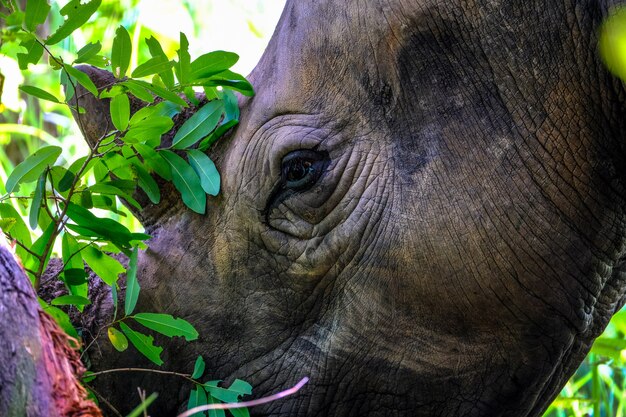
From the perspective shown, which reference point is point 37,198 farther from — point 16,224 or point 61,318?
point 61,318

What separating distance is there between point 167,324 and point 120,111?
2.02 feet

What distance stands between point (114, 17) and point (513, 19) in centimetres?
391

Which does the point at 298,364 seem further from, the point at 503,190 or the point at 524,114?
the point at 524,114

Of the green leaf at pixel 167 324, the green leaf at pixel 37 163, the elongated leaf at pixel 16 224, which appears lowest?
the green leaf at pixel 167 324

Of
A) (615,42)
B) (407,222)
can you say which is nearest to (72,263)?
(407,222)

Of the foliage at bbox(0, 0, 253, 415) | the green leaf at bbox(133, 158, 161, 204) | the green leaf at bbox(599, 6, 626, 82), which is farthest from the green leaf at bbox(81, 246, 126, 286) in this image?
the green leaf at bbox(599, 6, 626, 82)

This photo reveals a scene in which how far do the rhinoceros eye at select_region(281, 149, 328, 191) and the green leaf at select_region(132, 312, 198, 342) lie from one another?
49 cm

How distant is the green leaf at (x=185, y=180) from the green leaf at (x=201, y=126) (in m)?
0.05

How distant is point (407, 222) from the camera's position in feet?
8.51

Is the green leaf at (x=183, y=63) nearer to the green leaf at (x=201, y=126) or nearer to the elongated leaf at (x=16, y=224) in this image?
the green leaf at (x=201, y=126)

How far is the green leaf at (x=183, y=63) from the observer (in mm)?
2743

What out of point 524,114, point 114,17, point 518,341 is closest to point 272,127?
point 524,114

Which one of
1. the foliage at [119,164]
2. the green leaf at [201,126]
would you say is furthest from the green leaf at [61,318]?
the green leaf at [201,126]

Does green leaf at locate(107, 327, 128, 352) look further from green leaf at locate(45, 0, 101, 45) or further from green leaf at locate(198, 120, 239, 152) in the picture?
green leaf at locate(45, 0, 101, 45)
